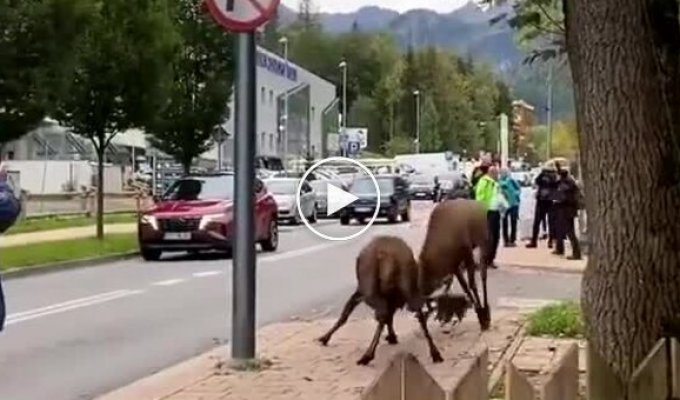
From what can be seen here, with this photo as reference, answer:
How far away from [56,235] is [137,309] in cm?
1652

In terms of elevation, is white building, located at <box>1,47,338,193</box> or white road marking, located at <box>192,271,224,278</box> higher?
white building, located at <box>1,47,338,193</box>

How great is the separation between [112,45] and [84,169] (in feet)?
97.7

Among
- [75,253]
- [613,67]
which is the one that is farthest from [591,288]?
[75,253]

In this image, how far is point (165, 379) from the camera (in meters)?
10.5

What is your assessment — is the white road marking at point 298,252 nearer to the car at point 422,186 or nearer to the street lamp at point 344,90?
the car at point 422,186

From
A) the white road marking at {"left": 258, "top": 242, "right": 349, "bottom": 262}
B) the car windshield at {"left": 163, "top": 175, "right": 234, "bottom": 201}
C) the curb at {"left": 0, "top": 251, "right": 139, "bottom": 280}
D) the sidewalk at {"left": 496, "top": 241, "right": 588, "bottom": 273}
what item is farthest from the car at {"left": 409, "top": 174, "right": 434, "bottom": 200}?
the curb at {"left": 0, "top": 251, "right": 139, "bottom": 280}

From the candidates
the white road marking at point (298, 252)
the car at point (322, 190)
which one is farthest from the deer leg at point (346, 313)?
the white road marking at point (298, 252)

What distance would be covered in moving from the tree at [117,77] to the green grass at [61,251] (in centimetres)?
78

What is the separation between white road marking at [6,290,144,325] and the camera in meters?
15.9

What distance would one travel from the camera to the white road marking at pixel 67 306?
15.9 m

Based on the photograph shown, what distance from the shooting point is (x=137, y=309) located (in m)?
16.8

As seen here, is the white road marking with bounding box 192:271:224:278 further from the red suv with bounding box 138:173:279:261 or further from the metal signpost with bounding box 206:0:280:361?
the metal signpost with bounding box 206:0:280:361

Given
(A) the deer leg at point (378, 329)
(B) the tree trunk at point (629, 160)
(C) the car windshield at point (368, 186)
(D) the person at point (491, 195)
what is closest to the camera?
(B) the tree trunk at point (629, 160)

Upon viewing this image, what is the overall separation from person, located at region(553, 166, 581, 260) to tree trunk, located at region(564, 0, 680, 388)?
59.9 ft
